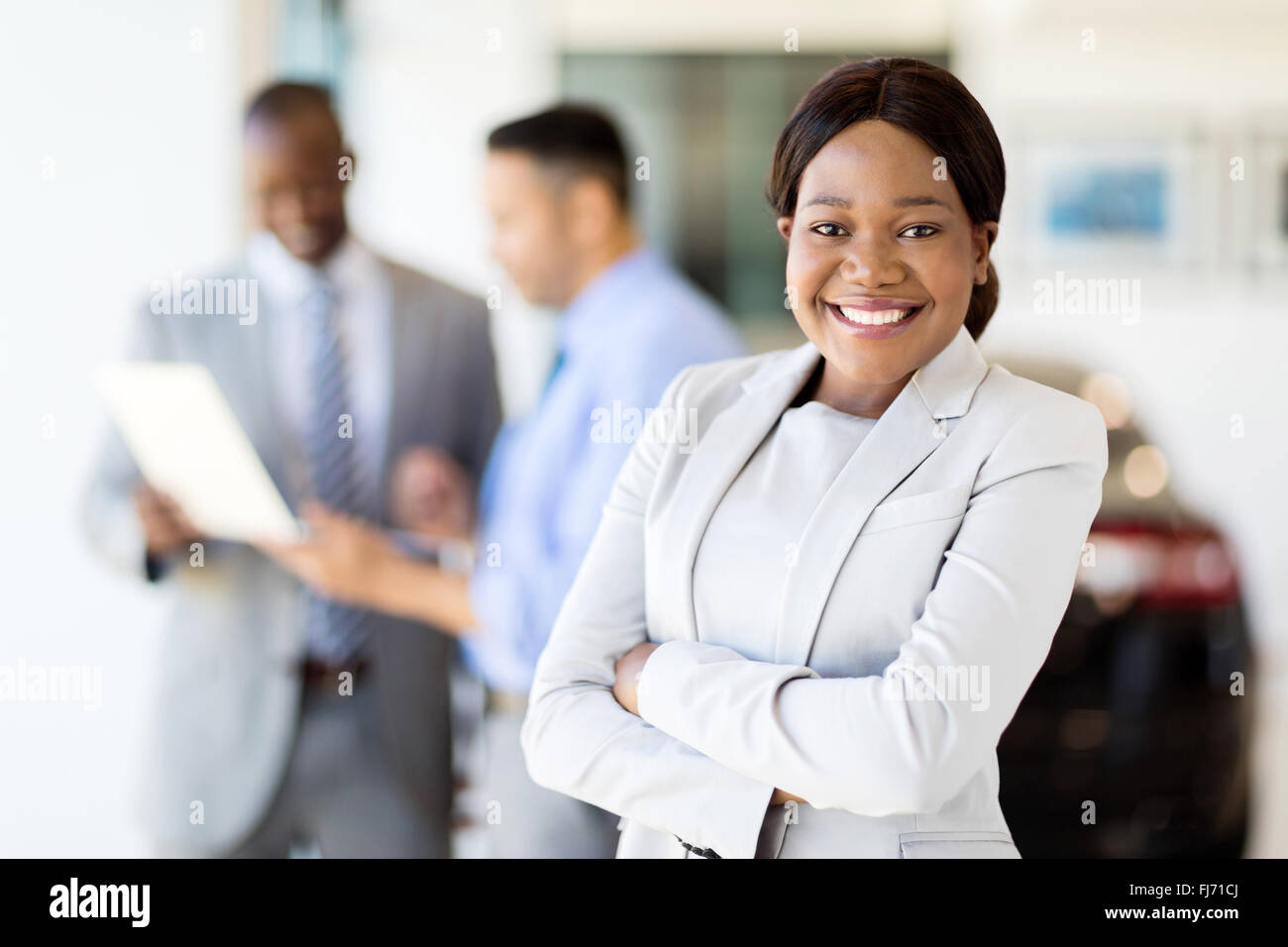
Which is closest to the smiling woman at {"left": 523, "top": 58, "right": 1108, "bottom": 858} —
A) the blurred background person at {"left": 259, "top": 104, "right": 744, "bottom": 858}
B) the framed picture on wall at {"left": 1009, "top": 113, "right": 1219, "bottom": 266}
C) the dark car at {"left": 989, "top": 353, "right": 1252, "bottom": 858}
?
the blurred background person at {"left": 259, "top": 104, "right": 744, "bottom": 858}

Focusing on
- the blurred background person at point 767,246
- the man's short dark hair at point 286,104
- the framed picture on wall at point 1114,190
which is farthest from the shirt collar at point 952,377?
the framed picture on wall at point 1114,190

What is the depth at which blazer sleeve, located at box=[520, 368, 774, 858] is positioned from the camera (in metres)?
1.32

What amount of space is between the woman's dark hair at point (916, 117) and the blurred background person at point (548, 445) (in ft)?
3.46

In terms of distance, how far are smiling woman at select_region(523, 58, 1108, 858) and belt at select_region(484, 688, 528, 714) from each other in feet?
4.04

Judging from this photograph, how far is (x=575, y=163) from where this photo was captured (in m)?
2.64

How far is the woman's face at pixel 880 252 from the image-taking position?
4.33 ft

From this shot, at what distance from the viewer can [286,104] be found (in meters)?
2.86

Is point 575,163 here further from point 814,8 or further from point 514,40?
point 814,8

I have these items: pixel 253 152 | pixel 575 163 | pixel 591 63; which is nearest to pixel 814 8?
pixel 591 63

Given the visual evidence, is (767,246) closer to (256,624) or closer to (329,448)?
(329,448)

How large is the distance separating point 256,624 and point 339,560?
227mm

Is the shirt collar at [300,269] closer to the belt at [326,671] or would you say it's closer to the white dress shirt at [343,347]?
the white dress shirt at [343,347]
